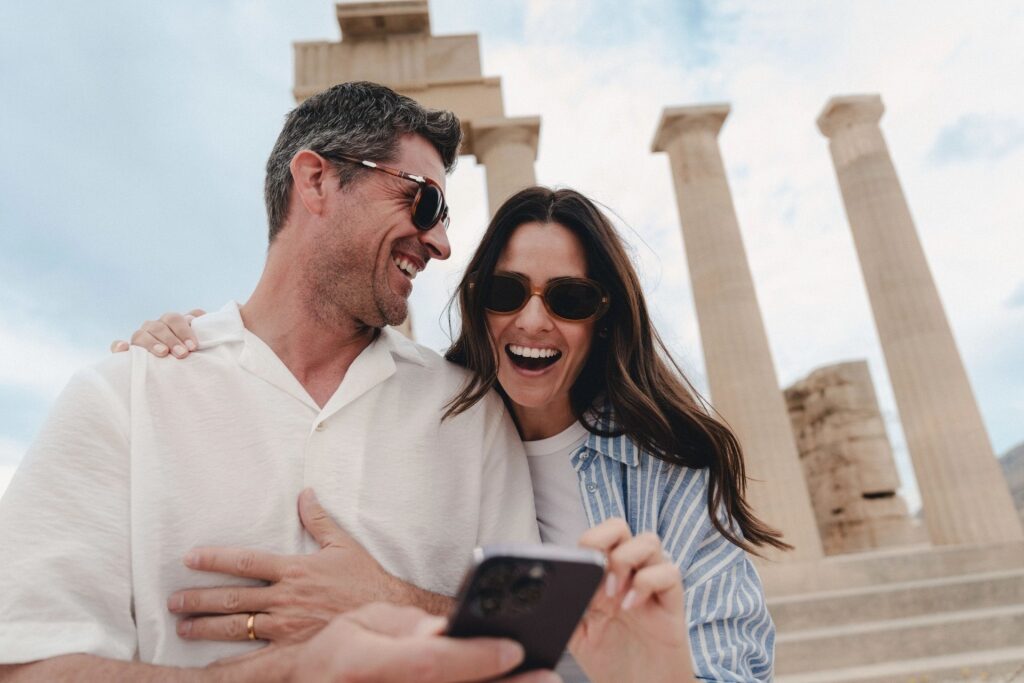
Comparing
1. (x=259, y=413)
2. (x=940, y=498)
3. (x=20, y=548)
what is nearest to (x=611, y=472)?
(x=259, y=413)

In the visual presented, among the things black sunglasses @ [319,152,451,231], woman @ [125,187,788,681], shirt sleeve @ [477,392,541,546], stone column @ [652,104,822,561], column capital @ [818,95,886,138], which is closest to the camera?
woman @ [125,187,788,681]

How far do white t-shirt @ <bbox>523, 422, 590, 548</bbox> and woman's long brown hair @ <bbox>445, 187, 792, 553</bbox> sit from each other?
5.6 inches

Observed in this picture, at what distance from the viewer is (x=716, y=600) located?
209cm

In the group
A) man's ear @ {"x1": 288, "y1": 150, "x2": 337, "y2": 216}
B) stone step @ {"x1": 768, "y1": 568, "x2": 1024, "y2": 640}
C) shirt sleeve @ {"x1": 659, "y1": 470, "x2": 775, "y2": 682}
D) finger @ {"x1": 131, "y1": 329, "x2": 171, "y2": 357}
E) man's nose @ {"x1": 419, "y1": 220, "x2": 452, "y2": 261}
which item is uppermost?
man's ear @ {"x1": 288, "y1": 150, "x2": 337, "y2": 216}

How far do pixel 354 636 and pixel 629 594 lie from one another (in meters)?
0.61

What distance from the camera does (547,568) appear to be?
0.97 metres

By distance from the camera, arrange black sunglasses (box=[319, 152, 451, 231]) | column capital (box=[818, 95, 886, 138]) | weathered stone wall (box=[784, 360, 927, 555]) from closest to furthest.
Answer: black sunglasses (box=[319, 152, 451, 231]) < column capital (box=[818, 95, 886, 138]) < weathered stone wall (box=[784, 360, 927, 555])

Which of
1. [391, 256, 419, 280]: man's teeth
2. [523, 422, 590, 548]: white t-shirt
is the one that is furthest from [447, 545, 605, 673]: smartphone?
[391, 256, 419, 280]: man's teeth

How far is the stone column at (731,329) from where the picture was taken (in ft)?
38.7

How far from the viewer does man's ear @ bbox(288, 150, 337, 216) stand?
9.20ft

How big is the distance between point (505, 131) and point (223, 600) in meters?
12.8

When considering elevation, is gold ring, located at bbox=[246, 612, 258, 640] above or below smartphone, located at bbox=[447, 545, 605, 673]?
below

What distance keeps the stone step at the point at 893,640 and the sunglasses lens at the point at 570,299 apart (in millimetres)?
6313

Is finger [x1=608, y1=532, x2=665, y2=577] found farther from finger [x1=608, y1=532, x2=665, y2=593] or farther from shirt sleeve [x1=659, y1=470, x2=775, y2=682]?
shirt sleeve [x1=659, y1=470, x2=775, y2=682]
